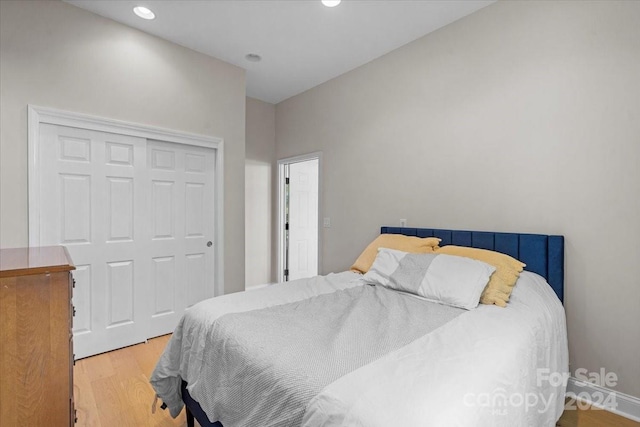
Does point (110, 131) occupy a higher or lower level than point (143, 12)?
lower

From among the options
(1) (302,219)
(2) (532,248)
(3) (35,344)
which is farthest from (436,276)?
(1) (302,219)

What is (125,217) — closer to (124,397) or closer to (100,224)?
(100,224)

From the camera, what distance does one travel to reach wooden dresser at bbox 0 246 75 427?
1.18 meters

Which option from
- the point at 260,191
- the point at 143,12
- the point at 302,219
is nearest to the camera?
the point at 143,12

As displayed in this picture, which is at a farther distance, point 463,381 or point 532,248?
point 532,248

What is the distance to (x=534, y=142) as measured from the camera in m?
2.11

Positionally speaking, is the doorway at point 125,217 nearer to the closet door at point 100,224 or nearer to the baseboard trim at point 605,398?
the closet door at point 100,224

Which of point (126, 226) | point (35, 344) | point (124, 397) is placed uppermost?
point (126, 226)

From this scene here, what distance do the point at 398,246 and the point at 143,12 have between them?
2832mm

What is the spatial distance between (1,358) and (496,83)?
10.6 ft

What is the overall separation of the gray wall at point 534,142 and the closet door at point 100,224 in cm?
228

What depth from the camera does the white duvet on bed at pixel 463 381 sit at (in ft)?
2.64

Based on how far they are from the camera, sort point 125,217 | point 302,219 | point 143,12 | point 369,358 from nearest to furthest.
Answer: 1. point 369,358
2. point 143,12
3. point 125,217
4. point 302,219

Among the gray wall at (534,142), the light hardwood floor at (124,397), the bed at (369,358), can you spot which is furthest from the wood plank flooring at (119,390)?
the gray wall at (534,142)
